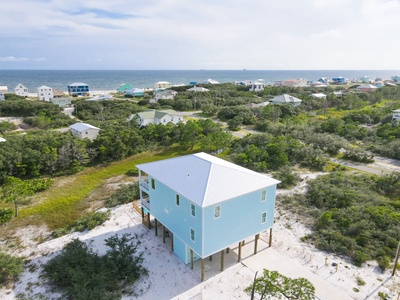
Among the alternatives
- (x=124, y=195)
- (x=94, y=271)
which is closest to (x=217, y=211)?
(x=94, y=271)

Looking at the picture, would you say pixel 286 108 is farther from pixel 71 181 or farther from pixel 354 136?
pixel 71 181

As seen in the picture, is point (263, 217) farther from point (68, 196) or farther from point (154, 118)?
point (154, 118)

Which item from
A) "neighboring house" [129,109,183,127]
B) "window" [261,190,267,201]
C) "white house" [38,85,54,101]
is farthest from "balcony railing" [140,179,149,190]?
"white house" [38,85,54,101]

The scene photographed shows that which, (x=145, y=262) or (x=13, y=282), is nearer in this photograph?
(x=13, y=282)

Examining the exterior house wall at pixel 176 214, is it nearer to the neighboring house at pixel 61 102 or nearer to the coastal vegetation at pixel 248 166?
the coastal vegetation at pixel 248 166

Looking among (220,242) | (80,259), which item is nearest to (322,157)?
(220,242)

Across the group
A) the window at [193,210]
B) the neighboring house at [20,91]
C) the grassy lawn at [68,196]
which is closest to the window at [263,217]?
the window at [193,210]

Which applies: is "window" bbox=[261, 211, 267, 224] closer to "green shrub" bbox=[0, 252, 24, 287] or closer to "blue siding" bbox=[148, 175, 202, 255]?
"blue siding" bbox=[148, 175, 202, 255]
